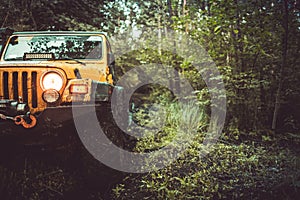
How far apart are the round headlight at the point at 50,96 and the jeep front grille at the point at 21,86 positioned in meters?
0.22

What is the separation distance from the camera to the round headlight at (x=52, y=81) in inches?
119

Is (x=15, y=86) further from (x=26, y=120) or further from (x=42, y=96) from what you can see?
(x=26, y=120)

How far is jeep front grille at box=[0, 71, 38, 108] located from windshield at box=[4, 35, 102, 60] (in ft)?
4.30

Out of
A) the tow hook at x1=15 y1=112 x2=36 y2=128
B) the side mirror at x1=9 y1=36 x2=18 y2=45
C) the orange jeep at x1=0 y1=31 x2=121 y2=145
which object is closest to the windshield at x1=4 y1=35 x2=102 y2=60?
the side mirror at x1=9 y1=36 x2=18 y2=45

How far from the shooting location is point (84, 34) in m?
4.71

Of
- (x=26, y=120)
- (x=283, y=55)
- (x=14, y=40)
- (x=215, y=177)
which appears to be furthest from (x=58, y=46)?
(x=283, y=55)

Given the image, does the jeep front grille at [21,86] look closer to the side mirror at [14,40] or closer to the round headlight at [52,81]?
the round headlight at [52,81]

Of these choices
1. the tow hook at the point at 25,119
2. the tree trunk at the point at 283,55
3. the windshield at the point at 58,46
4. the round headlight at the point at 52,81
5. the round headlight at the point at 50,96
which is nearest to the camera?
the tow hook at the point at 25,119

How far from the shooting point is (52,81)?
3.04 metres

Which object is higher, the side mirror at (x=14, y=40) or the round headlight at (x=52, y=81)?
the side mirror at (x=14, y=40)

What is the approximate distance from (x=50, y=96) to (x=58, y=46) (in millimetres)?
1827

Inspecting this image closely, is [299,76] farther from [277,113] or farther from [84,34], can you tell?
[84,34]

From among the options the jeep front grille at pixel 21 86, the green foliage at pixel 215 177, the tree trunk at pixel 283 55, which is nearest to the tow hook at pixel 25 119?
the jeep front grille at pixel 21 86

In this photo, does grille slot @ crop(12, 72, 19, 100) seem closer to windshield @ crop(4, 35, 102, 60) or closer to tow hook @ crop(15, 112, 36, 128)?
tow hook @ crop(15, 112, 36, 128)
